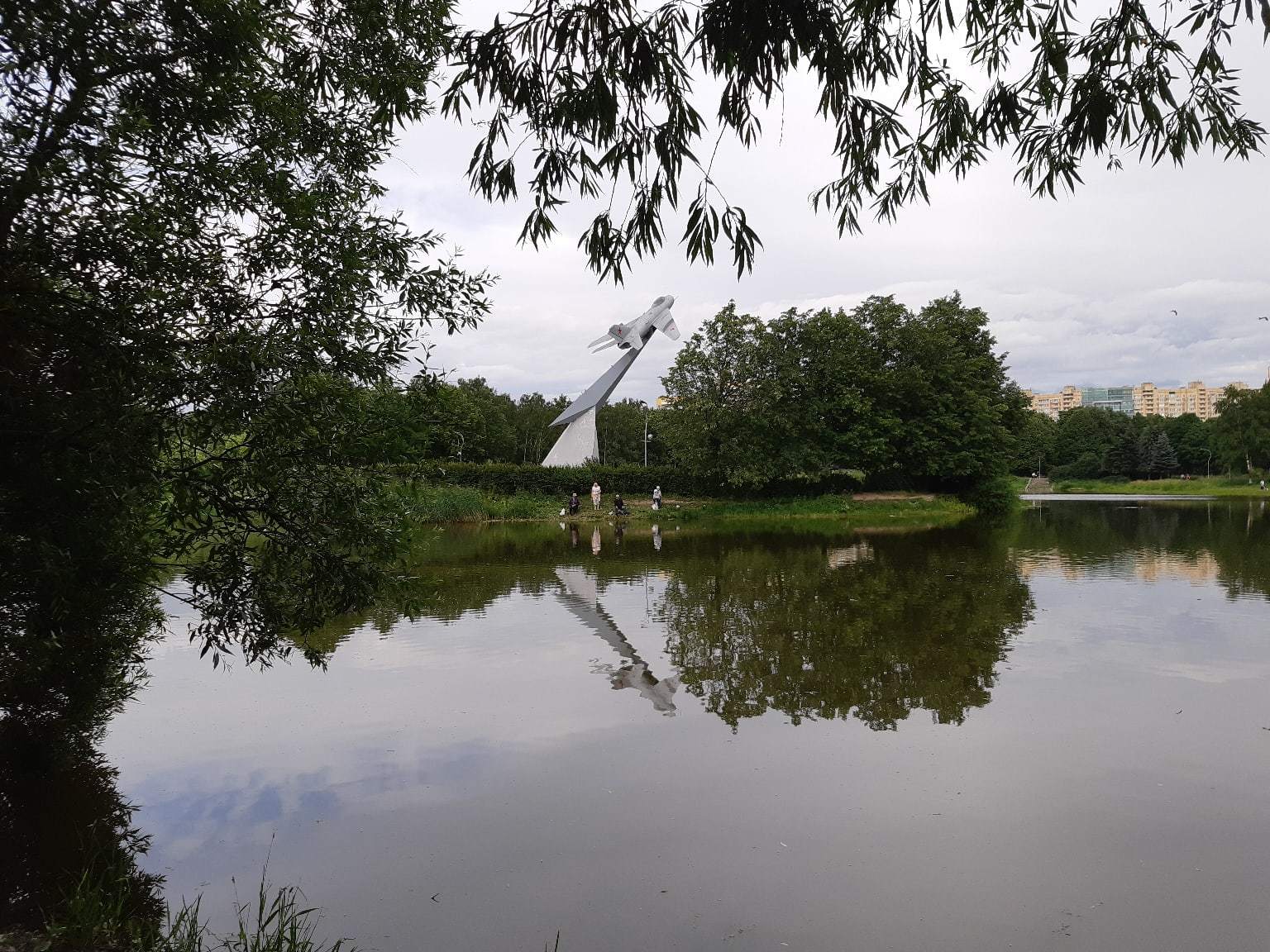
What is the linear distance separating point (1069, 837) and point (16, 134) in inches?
242

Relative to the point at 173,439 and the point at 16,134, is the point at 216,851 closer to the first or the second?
the point at 173,439

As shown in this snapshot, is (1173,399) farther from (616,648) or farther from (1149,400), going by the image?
(616,648)

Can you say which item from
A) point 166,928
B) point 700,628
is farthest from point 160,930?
point 700,628

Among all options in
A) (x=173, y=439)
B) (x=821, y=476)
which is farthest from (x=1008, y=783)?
(x=821, y=476)

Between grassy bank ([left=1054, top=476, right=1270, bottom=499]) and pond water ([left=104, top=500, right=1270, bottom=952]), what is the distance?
2283 inches

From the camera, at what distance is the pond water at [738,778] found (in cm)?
393

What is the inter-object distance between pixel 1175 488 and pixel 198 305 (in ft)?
252

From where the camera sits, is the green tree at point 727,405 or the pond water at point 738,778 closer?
the pond water at point 738,778

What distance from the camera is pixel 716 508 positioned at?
110 ft

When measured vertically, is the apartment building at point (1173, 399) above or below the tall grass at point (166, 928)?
above

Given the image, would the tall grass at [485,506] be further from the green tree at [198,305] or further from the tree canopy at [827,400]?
the green tree at [198,305]

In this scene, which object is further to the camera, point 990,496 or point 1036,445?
point 1036,445

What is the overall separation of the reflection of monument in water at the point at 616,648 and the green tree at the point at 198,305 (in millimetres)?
3502

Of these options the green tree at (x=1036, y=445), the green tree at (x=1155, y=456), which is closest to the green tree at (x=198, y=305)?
the green tree at (x=1036, y=445)
